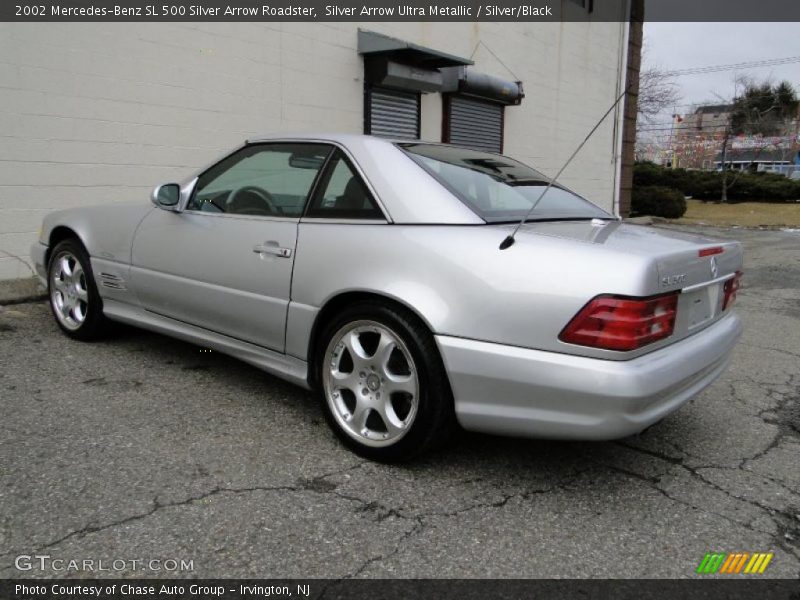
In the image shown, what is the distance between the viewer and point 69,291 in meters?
4.56

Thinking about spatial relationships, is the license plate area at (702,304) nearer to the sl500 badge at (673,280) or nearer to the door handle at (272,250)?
the sl500 badge at (673,280)

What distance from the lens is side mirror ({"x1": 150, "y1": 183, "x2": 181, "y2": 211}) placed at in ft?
12.5

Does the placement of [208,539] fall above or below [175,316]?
below

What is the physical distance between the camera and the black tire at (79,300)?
437 cm

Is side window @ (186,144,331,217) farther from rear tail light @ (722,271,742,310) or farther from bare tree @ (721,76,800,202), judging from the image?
bare tree @ (721,76,800,202)

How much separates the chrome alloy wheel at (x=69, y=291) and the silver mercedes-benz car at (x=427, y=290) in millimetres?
628

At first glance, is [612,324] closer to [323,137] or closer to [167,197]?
[323,137]

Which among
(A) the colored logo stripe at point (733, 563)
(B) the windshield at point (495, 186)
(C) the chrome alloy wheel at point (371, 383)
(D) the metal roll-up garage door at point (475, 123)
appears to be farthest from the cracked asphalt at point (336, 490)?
(D) the metal roll-up garage door at point (475, 123)

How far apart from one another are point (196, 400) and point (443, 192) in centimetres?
177

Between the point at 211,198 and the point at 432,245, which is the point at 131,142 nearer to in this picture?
the point at 211,198

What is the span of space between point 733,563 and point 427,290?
1455 mm

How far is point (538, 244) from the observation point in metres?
2.54

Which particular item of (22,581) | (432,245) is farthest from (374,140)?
(22,581)

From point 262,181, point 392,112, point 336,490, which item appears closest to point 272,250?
point 262,181
